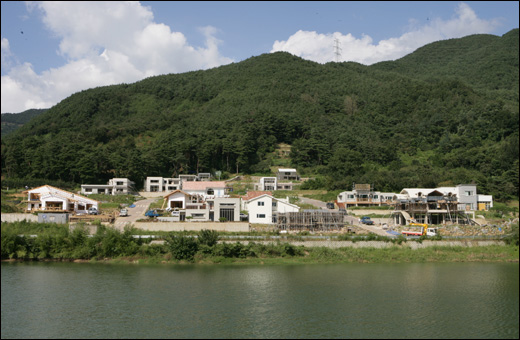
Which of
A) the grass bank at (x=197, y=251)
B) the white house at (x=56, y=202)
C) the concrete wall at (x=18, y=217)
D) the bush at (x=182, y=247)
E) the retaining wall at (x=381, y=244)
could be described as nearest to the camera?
the grass bank at (x=197, y=251)

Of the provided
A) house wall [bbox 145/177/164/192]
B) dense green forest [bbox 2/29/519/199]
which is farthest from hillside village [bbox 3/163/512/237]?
dense green forest [bbox 2/29/519/199]

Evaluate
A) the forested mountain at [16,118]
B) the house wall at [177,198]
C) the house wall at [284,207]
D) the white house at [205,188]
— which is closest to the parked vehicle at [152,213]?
the house wall at [177,198]

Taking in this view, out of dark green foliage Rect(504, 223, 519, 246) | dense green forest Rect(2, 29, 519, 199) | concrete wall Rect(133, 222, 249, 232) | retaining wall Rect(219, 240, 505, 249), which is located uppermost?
dense green forest Rect(2, 29, 519, 199)

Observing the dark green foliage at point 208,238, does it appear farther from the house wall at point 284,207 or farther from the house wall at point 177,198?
the house wall at point 177,198

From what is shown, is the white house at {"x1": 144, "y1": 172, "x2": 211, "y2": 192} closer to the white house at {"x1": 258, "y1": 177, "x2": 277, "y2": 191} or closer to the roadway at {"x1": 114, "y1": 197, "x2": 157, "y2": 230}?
the roadway at {"x1": 114, "y1": 197, "x2": 157, "y2": 230}

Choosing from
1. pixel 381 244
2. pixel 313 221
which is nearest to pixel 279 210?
pixel 313 221

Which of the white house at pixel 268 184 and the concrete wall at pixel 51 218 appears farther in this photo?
the white house at pixel 268 184
